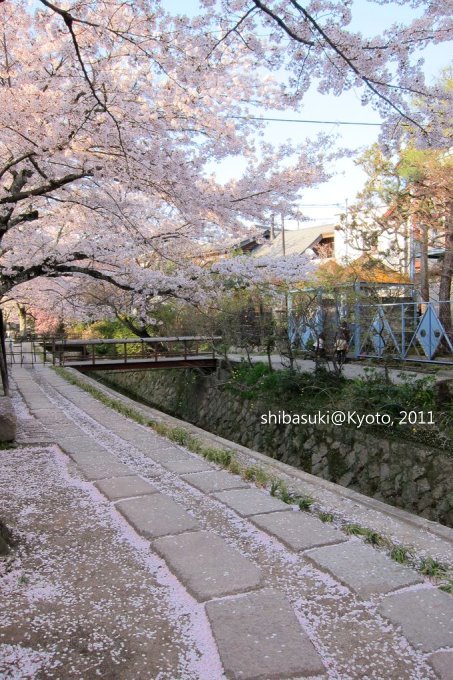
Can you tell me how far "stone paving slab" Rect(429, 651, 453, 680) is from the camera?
1601 millimetres

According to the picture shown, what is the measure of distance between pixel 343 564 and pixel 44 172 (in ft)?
15.6

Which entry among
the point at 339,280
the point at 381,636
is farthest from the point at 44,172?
the point at 339,280

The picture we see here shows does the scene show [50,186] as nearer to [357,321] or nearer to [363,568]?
[363,568]

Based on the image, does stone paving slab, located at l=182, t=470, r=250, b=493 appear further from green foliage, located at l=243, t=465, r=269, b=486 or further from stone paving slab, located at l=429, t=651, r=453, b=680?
stone paving slab, located at l=429, t=651, r=453, b=680

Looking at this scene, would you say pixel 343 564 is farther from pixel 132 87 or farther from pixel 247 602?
pixel 132 87

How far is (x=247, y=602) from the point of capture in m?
2.02

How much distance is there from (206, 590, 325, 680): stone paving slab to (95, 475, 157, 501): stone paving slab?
4.89ft

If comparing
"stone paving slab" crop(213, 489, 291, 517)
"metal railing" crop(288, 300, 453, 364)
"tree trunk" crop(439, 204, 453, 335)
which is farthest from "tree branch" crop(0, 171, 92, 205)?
"tree trunk" crop(439, 204, 453, 335)

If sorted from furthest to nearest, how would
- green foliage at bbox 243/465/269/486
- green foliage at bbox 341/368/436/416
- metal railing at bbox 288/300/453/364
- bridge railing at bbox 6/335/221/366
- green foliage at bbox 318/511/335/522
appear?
1. bridge railing at bbox 6/335/221/366
2. metal railing at bbox 288/300/453/364
3. green foliage at bbox 341/368/436/416
4. green foliage at bbox 243/465/269/486
5. green foliage at bbox 318/511/335/522

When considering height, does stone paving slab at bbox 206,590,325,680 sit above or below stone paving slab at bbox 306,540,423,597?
above

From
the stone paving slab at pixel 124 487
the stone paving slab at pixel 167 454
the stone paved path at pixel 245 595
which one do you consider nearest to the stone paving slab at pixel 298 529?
the stone paved path at pixel 245 595

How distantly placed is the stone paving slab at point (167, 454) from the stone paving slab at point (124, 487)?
2.01 ft

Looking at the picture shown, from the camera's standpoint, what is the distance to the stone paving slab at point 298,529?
2643 mm

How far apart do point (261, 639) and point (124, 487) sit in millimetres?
1950
